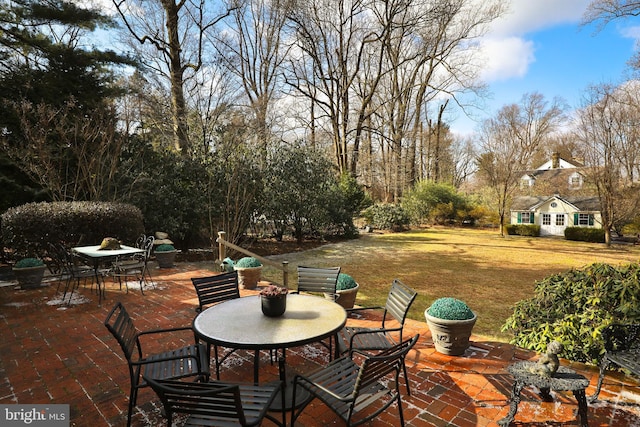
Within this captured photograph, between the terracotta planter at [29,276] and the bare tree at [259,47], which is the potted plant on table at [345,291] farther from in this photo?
the bare tree at [259,47]

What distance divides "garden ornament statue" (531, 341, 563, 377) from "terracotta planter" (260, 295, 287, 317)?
210 centimetres

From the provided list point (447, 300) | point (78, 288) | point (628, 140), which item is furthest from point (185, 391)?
point (628, 140)

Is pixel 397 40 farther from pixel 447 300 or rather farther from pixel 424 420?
pixel 424 420

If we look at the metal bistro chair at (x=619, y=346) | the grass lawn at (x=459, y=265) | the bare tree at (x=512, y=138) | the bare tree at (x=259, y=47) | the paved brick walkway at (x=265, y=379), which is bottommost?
the grass lawn at (x=459, y=265)

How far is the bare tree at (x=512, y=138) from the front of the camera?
20516mm

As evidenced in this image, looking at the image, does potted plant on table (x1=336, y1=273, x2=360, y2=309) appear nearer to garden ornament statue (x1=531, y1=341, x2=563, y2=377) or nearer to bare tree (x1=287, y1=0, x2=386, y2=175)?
garden ornament statue (x1=531, y1=341, x2=563, y2=377)

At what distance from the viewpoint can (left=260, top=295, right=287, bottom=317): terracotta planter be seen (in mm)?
3037

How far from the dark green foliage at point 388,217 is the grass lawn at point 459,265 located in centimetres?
262

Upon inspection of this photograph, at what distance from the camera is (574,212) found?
21.7 meters

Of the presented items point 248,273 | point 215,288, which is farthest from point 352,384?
point 248,273

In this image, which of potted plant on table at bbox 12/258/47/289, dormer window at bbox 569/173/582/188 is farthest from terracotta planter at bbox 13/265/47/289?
dormer window at bbox 569/173/582/188

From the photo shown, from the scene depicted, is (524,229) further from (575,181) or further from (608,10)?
(608,10)
